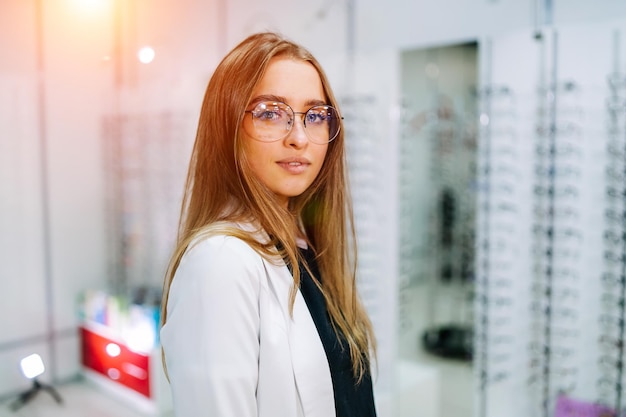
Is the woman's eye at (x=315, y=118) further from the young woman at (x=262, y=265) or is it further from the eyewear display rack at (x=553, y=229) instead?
the eyewear display rack at (x=553, y=229)

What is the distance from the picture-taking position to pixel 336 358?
45.0 inches

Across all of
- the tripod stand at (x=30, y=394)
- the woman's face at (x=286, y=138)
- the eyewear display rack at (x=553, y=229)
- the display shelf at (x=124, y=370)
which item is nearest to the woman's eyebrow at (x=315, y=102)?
the woman's face at (x=286, y=138)

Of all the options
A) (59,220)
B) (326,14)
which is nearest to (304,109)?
(59,220)

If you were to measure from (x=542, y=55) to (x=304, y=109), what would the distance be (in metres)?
1.94

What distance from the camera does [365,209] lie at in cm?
299

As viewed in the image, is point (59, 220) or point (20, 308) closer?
point (20, 308)

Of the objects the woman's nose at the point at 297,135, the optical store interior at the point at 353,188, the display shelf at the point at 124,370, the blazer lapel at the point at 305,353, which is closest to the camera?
the blazer lapel at the point at 305,353

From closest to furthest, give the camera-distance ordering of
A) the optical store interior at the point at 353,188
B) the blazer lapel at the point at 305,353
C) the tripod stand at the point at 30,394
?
the blazer lapel at the point at 305,353 → the tripod stand at the point at 30,394 → the optical store interior at the point at 353,188

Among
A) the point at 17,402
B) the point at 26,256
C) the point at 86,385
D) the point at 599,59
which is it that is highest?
the point at 599,59

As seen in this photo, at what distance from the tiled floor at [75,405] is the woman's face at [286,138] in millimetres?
1067

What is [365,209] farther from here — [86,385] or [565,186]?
[86,385]

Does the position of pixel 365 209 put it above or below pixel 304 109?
below

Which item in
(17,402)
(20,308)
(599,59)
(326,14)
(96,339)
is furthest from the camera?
(326,14)

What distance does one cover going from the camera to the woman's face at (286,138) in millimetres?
1110
